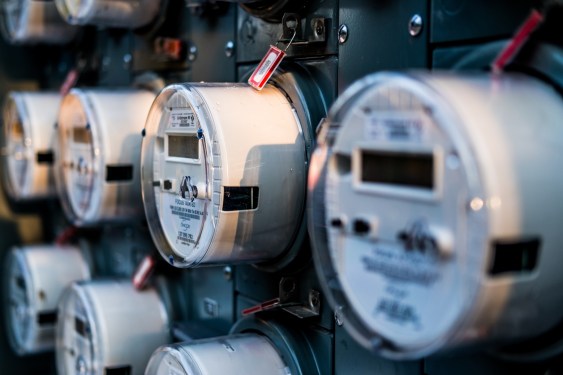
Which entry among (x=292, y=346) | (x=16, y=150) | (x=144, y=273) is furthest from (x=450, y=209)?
(x=16, y=150)

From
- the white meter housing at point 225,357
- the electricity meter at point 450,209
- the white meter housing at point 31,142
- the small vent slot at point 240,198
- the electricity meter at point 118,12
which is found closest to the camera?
the electricity meter at point 450,209

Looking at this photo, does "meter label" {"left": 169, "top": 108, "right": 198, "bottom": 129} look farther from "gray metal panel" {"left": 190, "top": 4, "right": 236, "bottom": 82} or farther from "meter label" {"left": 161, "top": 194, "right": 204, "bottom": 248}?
"gray metal panel" {"left": 190, "top": 4, "right": 236, "bottom": 82}

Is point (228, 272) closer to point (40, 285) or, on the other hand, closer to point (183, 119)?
point (183, 119)

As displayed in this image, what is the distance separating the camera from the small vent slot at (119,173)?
195 centimetres

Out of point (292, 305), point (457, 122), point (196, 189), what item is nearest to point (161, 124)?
point (196, 189)

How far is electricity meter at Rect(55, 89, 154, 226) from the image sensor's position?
1.95 meters

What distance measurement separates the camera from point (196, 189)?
58.6 inches

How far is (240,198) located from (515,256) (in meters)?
0.57

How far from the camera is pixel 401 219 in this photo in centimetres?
103

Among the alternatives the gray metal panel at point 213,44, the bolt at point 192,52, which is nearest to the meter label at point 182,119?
the gray metal panel at point 213,44

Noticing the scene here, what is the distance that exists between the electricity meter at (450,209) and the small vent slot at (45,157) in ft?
5.18

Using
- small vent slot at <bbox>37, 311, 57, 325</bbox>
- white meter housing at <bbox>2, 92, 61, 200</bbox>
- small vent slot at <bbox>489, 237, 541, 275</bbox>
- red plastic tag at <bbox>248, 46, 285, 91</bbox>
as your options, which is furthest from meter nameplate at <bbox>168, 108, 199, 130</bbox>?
small vent slot at <bbox>37, 311, 57, 325</bbox>

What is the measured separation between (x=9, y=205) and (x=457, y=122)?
7.43ft

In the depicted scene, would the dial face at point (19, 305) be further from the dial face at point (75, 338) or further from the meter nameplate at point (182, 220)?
the meter nameplate at point (182, 220)
